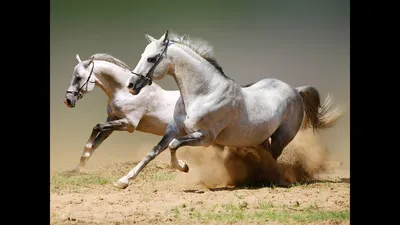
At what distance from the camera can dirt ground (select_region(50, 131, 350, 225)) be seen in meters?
6.86

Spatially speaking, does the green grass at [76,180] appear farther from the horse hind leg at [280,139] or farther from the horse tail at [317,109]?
the horse tail at [317,109]

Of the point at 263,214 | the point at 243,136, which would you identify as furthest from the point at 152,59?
the point at 263,214

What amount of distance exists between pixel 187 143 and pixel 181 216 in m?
0.76

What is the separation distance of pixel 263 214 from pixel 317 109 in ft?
6.28

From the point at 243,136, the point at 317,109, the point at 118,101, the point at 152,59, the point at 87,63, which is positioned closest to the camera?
the point at 152,59

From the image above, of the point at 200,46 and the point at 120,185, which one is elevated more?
the point at 200,46

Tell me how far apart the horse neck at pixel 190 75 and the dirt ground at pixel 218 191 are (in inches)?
37.1

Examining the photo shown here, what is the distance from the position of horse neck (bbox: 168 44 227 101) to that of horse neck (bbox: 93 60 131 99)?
0.83 m

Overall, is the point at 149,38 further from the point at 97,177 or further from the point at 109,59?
the point at 97,177

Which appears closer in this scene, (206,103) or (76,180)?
(206,103)

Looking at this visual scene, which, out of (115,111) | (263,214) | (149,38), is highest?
(149,38)

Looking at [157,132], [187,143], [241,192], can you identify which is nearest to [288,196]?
[241,192]

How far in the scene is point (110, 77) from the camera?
8.05m

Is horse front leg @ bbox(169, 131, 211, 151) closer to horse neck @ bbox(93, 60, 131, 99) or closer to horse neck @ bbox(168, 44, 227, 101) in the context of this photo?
horse neck @ bbox(168, 44, 227, 101)
